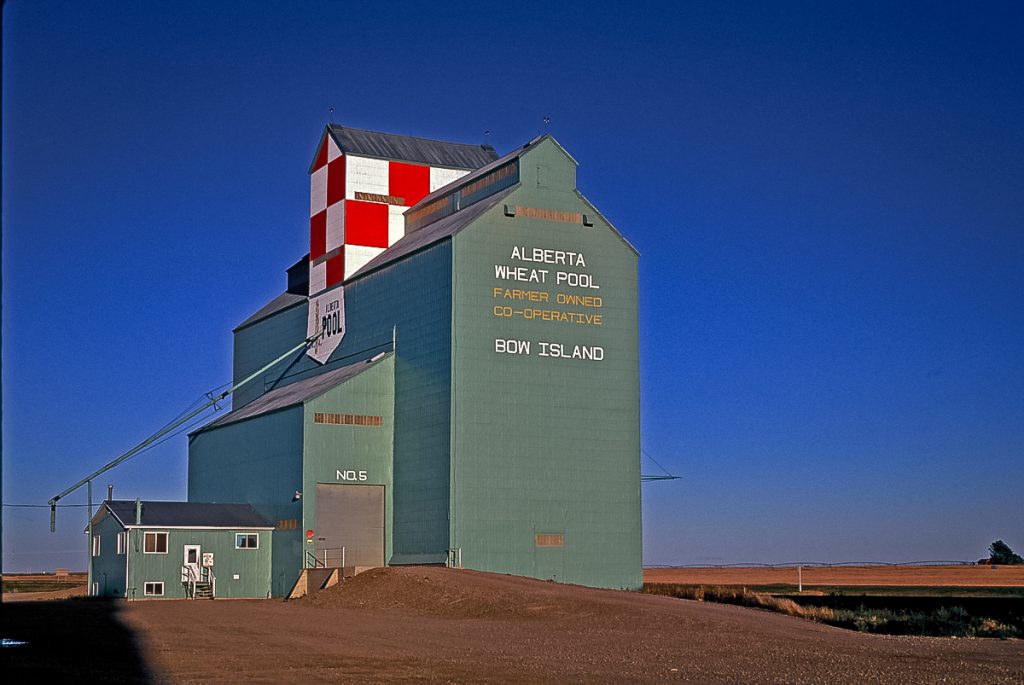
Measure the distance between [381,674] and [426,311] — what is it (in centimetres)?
3376

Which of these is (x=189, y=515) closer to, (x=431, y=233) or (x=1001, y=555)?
(x=431, y=233)

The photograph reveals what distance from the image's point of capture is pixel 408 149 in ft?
215

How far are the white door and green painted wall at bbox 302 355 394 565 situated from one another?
507 centimetres

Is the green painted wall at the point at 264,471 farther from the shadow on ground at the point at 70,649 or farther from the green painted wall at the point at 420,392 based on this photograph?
the shadow on ground at the point at 70,649

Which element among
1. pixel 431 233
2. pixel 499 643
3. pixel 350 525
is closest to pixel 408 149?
pixel 431 233

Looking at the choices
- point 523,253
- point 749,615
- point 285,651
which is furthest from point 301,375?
point 285,651

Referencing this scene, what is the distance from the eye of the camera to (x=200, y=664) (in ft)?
71.3

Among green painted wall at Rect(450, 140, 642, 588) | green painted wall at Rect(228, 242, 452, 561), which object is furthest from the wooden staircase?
green painted wall at Rect(450, 140, 642, 588)

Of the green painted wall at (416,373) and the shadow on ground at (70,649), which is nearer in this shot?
the shadow on ground at (70,649)

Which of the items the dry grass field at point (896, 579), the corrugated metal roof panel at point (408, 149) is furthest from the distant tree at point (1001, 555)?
the corrugated metal roof panel at point (408, 149)

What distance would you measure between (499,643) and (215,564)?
2880 cm

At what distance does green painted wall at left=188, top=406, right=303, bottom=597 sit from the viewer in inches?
2105

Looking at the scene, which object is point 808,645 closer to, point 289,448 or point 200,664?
point 200,664

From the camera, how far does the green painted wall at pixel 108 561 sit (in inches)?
2093
